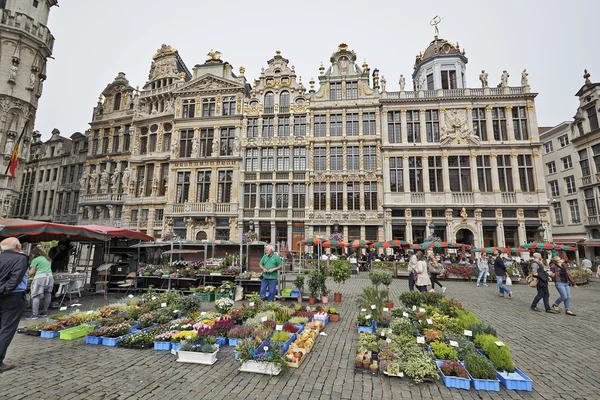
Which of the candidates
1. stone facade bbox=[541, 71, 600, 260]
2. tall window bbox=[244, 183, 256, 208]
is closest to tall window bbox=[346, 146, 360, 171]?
tall window bbox=[244, 183, 256, 208]

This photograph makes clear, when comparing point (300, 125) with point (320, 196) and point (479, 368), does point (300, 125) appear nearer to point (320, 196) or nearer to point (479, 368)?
point (320, 196)

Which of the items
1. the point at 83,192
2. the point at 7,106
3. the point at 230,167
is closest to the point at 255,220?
the point at 230,167

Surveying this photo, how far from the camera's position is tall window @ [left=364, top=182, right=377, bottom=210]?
93.1 ft

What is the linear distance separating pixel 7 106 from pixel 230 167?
22361 mm

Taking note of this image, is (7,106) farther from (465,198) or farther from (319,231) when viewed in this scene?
(465,198)

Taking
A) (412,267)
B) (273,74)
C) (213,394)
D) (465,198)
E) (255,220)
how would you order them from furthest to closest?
1. (273,74)
2. (255,220)
3. (465,198)
4. (412,267)
5. (213,394)

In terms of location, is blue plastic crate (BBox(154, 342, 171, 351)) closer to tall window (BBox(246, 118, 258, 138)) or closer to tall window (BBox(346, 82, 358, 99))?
tall window (BBox(246, 118, 258, 138))

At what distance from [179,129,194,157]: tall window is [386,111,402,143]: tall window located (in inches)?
838

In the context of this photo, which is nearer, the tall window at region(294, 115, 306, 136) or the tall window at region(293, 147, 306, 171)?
the tall window at region(293, 147, 306, 171)

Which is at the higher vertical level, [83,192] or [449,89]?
[449,89]

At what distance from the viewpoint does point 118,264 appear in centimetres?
1420

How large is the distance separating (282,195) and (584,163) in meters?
32.7

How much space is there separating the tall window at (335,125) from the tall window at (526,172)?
1724 cm

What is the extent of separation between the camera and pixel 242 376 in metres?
4.94
